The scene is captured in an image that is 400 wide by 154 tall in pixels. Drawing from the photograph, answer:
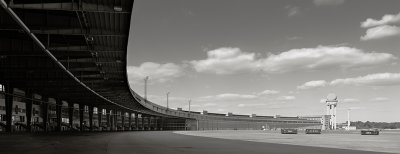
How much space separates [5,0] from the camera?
22.9m

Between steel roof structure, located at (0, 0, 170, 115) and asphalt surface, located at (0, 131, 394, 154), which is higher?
steel roof structure, located at (0, 0, 170, 115)

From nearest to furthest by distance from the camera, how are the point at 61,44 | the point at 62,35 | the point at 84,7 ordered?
the point at 84,7, the point at 62,35, the point at 61,44

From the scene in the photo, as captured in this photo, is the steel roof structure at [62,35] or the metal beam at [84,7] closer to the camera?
the metal beam at [84,7]

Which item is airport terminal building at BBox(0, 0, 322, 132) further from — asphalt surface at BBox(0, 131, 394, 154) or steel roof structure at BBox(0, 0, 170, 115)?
asphalt surface at BBox(0, 131, 394, 154)

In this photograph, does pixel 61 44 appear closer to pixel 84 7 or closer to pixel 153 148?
pixel 84 7

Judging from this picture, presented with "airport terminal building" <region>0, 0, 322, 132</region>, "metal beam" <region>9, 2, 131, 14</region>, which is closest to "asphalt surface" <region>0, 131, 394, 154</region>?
"airport terminal building" <region>0, 0, 322, 132</region>

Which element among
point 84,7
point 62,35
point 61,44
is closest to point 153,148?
point 84,7

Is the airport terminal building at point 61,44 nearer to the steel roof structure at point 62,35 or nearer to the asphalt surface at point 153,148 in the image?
the steel roof structure at point 62,35

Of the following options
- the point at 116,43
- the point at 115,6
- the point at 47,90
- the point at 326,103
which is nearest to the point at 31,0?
the point at 115,6

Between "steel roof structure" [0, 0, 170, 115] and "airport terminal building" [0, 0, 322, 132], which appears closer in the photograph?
"steel roof structure" [0, 0, 170, 115]

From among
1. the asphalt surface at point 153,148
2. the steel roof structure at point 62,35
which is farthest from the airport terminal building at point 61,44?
the asphalt surface at point 153,148

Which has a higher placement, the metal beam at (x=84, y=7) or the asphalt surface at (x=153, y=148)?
the metal beam at (x=84, y=7)

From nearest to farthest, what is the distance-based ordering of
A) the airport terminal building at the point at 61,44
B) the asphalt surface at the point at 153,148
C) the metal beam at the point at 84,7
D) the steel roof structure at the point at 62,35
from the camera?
1. the asphalt surface at the point at 153,148
2. the metal beam at the point at 84,7
3. the steel roof structure at the point at 62,35
4. the airport terminal building at the point at 61,44

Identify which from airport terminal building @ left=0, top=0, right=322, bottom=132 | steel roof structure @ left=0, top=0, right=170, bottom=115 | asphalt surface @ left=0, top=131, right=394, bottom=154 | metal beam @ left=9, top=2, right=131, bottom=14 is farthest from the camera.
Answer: airport terminal building @ left=0, top=0, right=322, bottom=132
